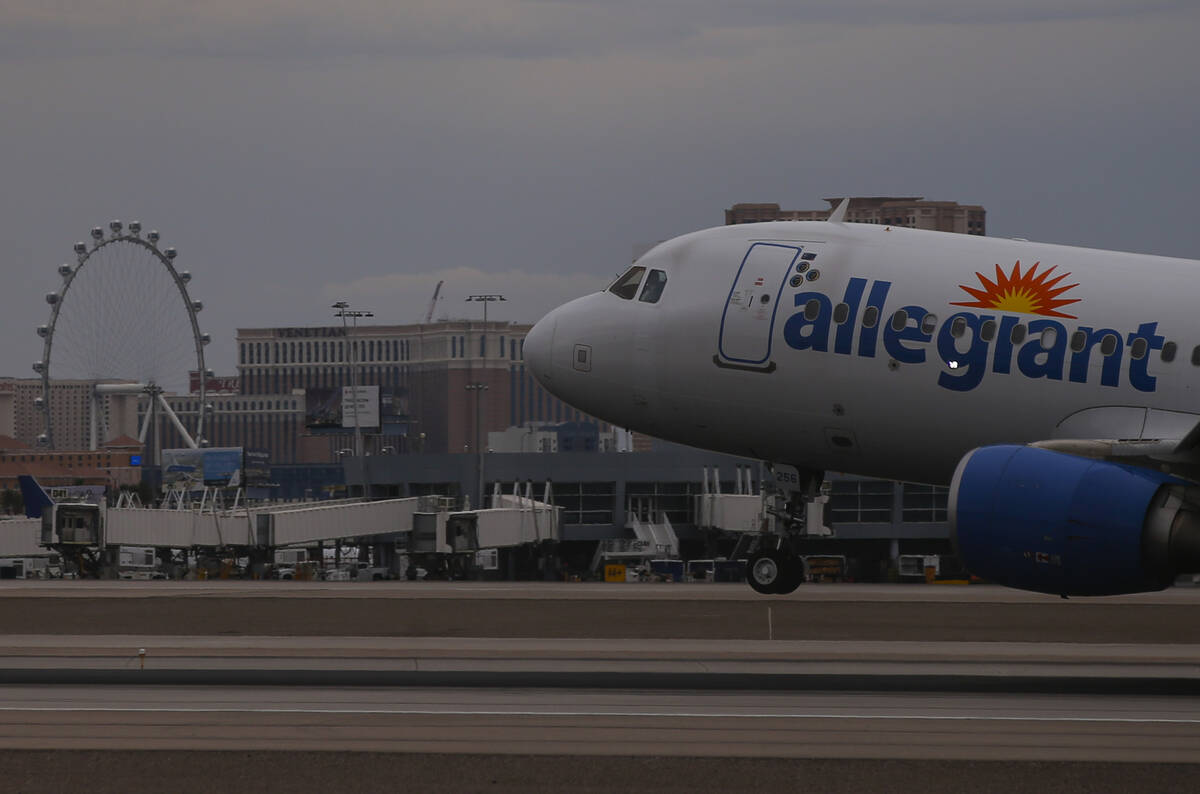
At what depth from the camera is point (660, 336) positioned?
1126 inches

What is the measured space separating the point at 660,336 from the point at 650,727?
822 centimetres

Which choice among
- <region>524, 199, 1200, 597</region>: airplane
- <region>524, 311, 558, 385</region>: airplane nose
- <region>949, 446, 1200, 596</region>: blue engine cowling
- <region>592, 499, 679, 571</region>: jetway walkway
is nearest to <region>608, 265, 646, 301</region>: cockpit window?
<region>524, 199, 1200, 597</region>: airplane

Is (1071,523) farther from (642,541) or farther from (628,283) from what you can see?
(642,541)

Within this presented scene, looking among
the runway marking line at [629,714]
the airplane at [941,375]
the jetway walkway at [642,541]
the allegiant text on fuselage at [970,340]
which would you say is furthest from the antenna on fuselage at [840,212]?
the jetway walkway at [642,541]

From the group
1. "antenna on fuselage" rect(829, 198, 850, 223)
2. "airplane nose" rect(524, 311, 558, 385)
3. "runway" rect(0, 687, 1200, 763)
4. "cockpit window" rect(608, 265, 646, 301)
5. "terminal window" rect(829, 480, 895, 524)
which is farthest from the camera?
"terminal window" rect(829, 480, 895, 524)

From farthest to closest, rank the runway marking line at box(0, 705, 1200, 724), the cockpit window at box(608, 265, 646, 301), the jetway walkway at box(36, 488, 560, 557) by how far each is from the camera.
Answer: the jetway walkway at box(36, 488, 560, 557)
the cockpit window at box(608, 265, 646, 301)
the runway marking line at box(0, 705, 1200, 724)

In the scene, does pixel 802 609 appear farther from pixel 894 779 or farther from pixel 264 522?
pixel 264 522

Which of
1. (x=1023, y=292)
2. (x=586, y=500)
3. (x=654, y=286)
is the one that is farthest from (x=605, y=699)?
Result: (x=586, y=500)

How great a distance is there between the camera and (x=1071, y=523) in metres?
21.6

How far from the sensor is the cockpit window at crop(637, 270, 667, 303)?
2883cm

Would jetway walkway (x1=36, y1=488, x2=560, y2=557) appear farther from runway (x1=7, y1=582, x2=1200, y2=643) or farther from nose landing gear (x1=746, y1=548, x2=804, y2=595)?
nose landing gear (x1=746, y1=548, x2=804, y2=595)

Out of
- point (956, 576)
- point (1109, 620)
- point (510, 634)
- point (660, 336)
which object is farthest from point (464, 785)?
point (956, 576)

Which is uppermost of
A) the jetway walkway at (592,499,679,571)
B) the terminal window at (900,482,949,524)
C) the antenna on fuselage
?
the antenna on fuselage

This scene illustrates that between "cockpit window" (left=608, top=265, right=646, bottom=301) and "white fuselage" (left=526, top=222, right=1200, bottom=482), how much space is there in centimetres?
16
